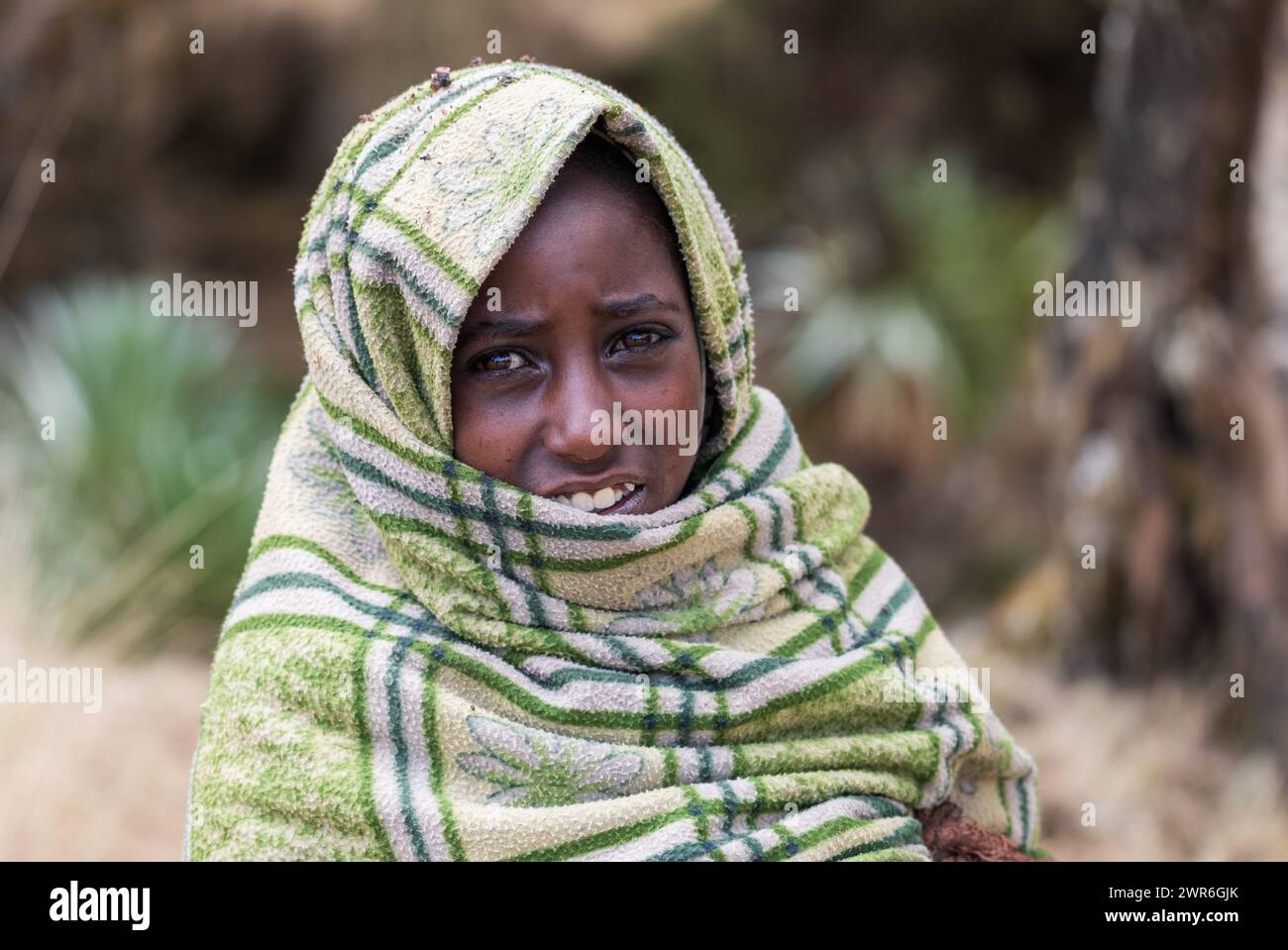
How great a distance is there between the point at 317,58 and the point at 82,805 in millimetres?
7964

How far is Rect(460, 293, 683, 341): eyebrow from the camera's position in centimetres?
185

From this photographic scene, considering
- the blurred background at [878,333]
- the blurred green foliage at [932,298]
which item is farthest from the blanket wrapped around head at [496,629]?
the blurred green foliage at [932,298]

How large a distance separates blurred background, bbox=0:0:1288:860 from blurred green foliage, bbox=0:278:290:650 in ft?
0.07

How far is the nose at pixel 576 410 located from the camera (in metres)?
1.83

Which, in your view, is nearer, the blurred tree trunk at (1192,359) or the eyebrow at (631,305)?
the eyebrow at (631,305)

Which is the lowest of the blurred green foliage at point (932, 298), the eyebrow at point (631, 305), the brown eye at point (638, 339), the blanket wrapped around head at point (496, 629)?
the blanket wrapped around head at point (496, 629)

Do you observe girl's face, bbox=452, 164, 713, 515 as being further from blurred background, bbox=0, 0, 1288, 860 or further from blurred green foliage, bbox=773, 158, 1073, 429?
blurred green foliage, bbox=773, 158, 1073, 429

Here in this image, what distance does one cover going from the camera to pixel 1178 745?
511cm

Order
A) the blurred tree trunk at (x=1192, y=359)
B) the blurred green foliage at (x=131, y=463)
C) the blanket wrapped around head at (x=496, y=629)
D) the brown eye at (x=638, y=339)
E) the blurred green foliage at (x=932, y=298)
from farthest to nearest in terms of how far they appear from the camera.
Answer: the blurred green foliage at (x=932, y=298), the blurred green foliage at (x=131, y=463), the blurred tree trunk at (x=1192, y=359), the brown eye at (x=638, y=339), the blanket wrapped around head at (x=496, y=629)

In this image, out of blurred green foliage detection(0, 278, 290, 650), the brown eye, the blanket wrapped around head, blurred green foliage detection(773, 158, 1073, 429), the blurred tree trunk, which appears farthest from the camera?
blurred green foliage detection(773, 158, 1073, 429)

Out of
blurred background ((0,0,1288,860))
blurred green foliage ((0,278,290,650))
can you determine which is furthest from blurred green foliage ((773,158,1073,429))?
blurred green foliage ((0,278,290,650))

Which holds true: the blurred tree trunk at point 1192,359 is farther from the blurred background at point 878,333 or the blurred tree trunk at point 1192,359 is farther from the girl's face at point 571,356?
the girl's face at point 571,356

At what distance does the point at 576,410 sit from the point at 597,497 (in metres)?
0.15

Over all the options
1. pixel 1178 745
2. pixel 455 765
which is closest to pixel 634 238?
pixel 455 765
